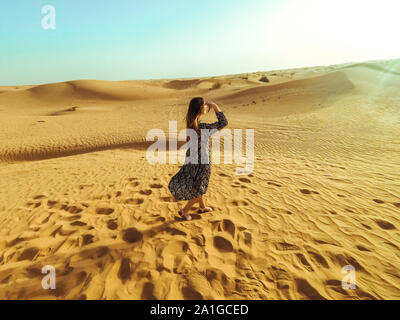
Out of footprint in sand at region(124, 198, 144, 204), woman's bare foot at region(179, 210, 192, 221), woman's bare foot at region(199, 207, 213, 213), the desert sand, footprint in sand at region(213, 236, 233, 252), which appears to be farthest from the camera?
footprint in sand at region(124, 198, 144, 204)

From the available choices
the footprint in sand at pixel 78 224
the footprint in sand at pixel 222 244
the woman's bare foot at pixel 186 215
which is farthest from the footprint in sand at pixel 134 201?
the footprint in sand at pixel 222 244

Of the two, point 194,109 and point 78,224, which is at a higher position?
point 194,109

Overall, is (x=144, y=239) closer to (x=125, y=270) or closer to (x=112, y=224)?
(x=125, y=270)

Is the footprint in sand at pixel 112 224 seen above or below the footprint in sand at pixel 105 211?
below

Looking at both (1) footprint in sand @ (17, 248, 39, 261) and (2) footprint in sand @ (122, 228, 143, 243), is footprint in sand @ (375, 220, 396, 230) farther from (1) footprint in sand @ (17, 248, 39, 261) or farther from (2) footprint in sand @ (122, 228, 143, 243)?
(1) footprint in sand @ (17, 248, 39, 261)

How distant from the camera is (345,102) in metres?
14.7

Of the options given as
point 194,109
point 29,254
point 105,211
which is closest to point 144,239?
point 105,211

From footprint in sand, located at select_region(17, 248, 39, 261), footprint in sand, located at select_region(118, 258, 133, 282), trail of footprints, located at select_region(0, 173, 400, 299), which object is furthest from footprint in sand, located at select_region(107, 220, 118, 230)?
footprint in sand, located at select_region(17, 248, 39, 261)

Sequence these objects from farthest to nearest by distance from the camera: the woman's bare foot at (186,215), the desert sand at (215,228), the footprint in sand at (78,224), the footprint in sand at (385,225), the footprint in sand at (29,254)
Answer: the woman's bare foot at (186,215), the footprint in sand at (78,224), the footprint in sand at (385,225), the footprint in sand at (29,254), the desert sand at (215,228)

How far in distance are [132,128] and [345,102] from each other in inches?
610

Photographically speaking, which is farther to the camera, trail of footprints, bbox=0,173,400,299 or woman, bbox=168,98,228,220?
woman, bbox=168,98,228,220

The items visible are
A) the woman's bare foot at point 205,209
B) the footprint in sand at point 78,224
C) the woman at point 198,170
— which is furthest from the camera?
the woman's bare foot at point 205,209

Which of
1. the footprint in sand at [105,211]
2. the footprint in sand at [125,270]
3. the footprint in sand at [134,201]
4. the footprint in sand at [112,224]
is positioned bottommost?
the footprint in sand at [125,270]

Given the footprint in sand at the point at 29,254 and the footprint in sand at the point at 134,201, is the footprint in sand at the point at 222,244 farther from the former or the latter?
the footprint in sand at the point at 29,254
